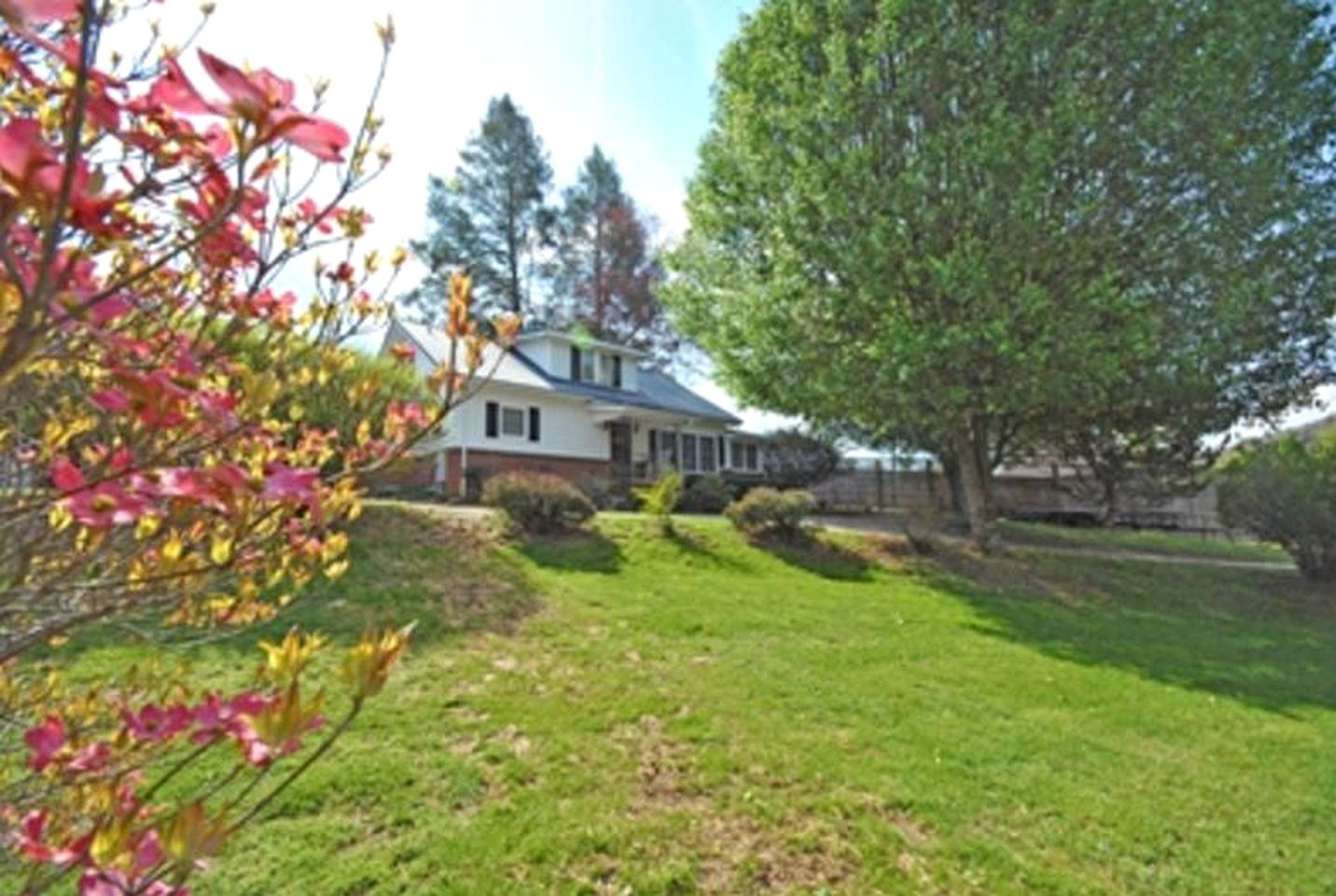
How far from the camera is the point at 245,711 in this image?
1292mm

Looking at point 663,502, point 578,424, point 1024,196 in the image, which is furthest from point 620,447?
point 1024,196

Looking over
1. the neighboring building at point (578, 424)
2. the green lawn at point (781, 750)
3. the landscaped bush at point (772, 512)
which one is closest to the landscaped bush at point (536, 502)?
the green lawn at point (781, 750)

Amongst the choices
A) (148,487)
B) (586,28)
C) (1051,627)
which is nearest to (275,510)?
(148,487)

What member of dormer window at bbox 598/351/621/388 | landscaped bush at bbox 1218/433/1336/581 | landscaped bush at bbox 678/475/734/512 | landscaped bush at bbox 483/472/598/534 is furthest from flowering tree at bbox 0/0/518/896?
dormer window at bbox 598/351/621/388

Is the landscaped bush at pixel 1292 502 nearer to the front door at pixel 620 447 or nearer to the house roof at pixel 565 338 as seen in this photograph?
the front door at pixel 620 447

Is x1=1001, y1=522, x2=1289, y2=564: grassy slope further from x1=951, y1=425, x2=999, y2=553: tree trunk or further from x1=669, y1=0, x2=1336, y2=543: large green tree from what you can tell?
x1=669, y1=0, x2=1336, y2=543: large green tree

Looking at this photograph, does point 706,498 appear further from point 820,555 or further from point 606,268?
point 606,268

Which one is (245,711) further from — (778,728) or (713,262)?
(713,262)

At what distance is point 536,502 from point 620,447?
14.3 m

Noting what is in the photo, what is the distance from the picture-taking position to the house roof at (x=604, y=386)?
21.8 metres

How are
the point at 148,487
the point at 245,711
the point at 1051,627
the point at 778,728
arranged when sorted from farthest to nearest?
the point at 1051,627 < the point at 778,728 < the point at 245,711 < the point at 148,487

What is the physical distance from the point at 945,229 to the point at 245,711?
496 inches

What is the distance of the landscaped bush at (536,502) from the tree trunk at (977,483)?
732cm

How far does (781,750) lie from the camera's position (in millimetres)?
4906
